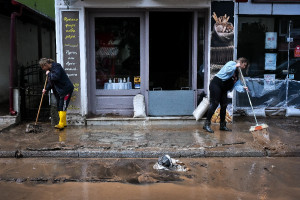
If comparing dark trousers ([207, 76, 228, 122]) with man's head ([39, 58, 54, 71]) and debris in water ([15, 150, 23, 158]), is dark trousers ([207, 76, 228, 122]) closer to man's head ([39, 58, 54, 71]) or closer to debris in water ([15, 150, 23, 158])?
man's head ([39, 58, 54, 71])

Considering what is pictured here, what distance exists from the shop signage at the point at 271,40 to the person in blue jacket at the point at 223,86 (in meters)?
2.46

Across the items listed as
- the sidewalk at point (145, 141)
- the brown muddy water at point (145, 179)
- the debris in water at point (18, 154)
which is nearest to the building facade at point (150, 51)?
the sidewalk at point (145, 141)

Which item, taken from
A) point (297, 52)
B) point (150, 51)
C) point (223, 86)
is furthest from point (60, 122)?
point (297, 52)

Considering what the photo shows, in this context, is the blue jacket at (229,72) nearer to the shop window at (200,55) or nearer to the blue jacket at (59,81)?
the shop window at (200,55)

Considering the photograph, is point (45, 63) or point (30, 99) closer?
point (45, 63)

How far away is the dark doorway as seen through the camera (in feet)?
29.9

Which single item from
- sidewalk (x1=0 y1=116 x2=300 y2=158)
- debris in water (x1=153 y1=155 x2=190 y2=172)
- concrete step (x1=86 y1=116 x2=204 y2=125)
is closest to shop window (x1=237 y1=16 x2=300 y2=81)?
sidewalk (x1=0 y1=116 x2=300 y2=158)

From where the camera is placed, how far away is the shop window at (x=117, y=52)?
910 centimetres

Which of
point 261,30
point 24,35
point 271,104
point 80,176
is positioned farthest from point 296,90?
point 24,35

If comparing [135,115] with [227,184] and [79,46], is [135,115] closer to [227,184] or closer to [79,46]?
[79,46]

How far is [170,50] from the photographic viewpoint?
30.5 ft

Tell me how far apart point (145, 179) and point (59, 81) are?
3.93 meters

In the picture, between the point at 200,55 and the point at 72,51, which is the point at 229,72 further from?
the point at 72,51

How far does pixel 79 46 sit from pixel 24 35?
4.68 m
